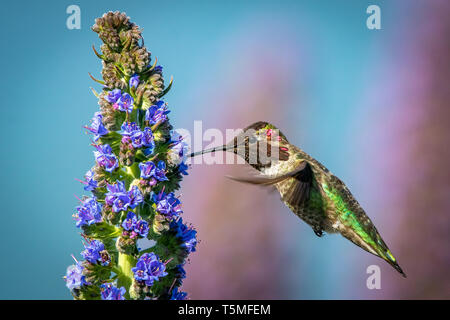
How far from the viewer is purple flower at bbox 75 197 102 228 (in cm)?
393

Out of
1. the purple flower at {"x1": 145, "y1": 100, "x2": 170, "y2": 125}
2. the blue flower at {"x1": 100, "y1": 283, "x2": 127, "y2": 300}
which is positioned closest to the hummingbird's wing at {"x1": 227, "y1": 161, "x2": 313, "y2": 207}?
the purple flower at {"x1": 145, "y1": 100, "x2": 170, "y2": 125}

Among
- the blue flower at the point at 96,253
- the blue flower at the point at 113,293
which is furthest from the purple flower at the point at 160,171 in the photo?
the blue flower at the point at 113,293

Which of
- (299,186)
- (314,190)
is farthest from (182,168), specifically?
(314,190)

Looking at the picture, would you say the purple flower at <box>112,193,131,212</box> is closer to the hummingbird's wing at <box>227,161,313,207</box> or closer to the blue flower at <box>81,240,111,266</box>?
the blue flower at <box>81,240,111,266</box>

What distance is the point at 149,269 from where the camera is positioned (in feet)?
12.3

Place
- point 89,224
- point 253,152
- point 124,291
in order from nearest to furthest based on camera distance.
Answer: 1. point 124,291
2. point 89,224
3. point 253,152

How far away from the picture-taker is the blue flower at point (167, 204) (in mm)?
3865

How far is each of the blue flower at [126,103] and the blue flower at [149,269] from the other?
1.13 m

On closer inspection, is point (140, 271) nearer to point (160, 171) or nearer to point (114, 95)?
point (160, 171)
